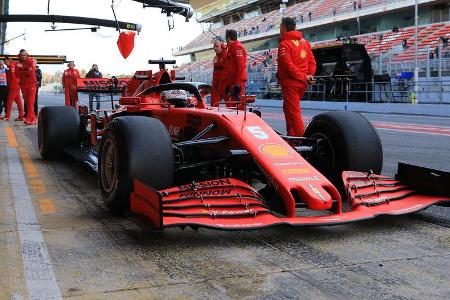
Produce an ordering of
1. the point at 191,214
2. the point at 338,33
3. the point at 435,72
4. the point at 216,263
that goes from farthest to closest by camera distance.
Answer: the point at 338,33
the point at 435,72
the point at 191,214
the point at 216,263

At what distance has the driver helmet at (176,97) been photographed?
18.4ft

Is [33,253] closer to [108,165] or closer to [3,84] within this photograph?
[108,165]

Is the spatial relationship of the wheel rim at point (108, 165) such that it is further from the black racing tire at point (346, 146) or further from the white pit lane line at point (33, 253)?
the black racing tire at point (346, 146)

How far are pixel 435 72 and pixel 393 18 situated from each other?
14585mm

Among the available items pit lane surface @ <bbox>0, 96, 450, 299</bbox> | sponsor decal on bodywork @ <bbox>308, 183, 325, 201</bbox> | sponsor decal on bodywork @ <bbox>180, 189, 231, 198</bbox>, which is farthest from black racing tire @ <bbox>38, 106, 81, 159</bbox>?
sponsor decal on bodywork @ <bbox>308, 183, 325, 201</bbox>

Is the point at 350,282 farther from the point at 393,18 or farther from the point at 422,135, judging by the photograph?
the point at 393,18

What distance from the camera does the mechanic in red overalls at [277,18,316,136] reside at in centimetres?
650

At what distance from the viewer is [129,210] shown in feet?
13.5

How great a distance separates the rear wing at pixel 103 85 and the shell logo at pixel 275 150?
4338 millimetres

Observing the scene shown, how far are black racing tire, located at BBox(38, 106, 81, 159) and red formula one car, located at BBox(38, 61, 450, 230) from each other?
7.35 feet

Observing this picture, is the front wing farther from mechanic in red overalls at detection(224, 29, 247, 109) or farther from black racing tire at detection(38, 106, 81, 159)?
mechanic in red overalls at detection(224, 29, 247, 109)

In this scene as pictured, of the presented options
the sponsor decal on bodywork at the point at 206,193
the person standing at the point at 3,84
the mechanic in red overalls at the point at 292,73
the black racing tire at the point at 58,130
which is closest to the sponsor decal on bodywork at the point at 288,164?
the sponsor decal on bodywork at the point at 206,193

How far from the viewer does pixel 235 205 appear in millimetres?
3637

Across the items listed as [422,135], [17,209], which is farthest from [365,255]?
[422,135]
